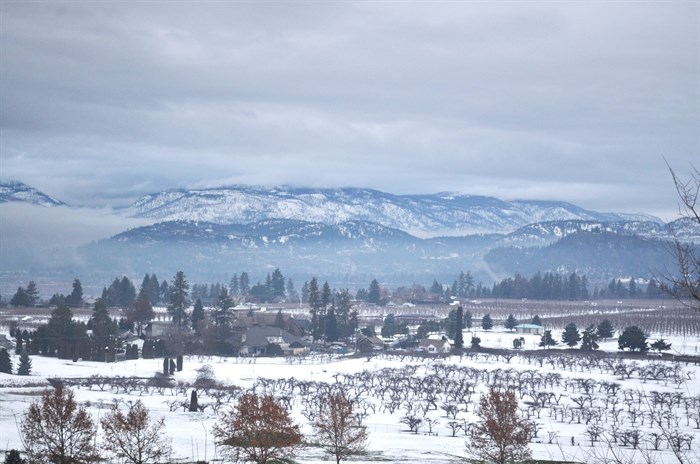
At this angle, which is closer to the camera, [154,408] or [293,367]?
[154,408]

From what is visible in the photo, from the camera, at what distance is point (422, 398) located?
5972 cm

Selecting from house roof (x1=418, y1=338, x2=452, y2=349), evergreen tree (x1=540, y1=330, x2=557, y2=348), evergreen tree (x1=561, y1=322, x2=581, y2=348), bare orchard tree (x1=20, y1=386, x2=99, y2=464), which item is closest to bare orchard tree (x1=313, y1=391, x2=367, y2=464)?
bare orchard tree (x1=20, y1=386, x2=99, y2=464)

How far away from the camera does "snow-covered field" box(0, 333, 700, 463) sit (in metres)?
43.0

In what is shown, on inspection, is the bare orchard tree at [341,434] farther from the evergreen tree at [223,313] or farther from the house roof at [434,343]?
the evergreen tree at [223,313]

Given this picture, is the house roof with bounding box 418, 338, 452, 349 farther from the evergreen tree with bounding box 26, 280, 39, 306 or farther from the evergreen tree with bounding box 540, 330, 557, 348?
the evergreen tree with bounding box 26, 280, 39, 306

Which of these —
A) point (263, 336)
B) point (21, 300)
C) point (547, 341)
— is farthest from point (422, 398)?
point (21, 300)

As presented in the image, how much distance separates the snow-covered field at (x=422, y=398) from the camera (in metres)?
43.0

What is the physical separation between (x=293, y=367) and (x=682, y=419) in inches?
1357

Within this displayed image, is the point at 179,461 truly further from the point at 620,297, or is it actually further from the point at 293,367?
the point at 620,297

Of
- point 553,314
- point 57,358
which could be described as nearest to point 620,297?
point 553,314

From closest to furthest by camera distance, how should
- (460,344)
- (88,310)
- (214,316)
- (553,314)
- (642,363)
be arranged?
(642,363)
(460,344)
(214,316)
(88,310)
(553,314)

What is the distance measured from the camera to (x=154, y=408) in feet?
179

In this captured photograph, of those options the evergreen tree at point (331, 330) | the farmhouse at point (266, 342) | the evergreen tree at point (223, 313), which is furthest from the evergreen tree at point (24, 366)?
the evergreen tree at point (331, 330)

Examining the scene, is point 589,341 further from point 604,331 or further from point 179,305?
point 179,305
